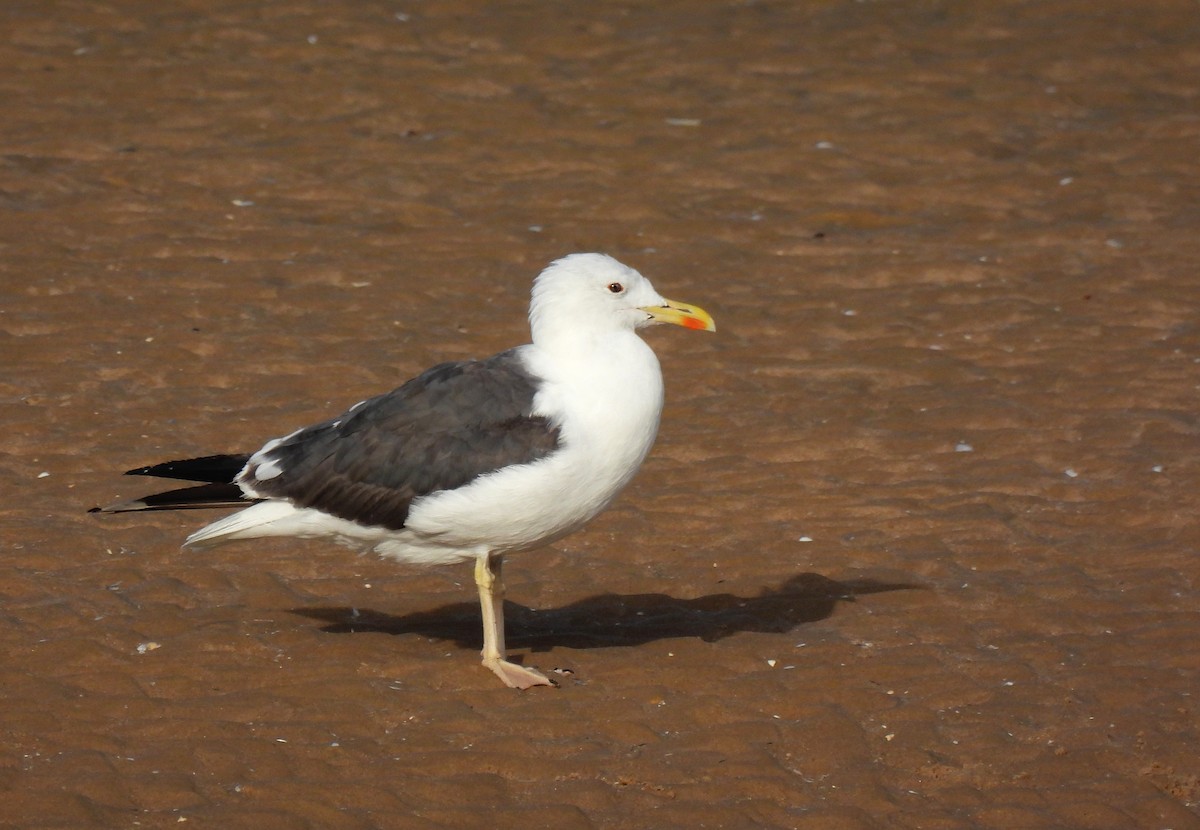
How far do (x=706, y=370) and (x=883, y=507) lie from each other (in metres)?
1.92

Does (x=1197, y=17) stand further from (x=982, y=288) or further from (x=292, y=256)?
(x=292, y=256)

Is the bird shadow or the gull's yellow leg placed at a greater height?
the gull's yellow leg

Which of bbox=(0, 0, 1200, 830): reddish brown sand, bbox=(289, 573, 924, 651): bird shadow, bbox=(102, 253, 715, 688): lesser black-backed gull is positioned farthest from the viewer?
bbox=(289, 573, 924, 651): bird shadow

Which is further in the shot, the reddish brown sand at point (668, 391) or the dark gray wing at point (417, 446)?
the dark gray wing at point (417, 446)

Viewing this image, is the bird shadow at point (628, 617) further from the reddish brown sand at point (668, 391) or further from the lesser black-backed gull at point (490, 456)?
the lesser black-backed gull at point (490, 456)

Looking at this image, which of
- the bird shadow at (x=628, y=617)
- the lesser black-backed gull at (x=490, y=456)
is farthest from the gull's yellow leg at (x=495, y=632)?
the bird shadow at (x=628, y=617)

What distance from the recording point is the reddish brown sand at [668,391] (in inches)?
227

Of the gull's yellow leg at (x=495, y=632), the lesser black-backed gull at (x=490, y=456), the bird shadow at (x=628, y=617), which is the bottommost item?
the bird shadow at (x=628, y=617)

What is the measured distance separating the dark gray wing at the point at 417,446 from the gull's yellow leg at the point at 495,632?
40 cm

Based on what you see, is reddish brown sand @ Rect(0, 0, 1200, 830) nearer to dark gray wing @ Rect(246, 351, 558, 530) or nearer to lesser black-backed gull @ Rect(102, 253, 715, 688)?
lesser black-backed gull @ Rect(102, 253, 715, 688)

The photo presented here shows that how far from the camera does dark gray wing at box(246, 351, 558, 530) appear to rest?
20.9ft

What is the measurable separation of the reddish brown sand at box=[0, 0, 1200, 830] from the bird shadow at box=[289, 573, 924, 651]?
3 centimetres

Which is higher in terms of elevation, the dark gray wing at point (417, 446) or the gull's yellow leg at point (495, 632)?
the dark gray wing at point (417, 446)

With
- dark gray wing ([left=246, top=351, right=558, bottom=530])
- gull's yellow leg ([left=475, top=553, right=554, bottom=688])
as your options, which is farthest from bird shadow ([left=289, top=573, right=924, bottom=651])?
dark gray wing ([left=246, top=351, right=558, bottom=530])
